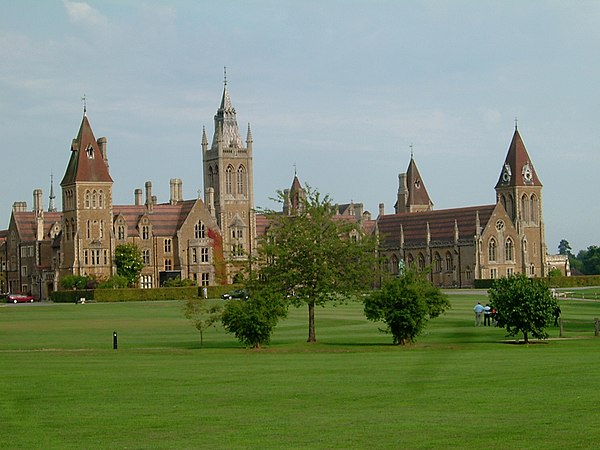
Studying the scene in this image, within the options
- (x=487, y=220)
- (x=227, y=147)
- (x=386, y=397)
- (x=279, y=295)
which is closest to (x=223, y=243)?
(x=227, y=147)

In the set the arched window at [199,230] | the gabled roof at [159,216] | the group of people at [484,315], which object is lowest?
the group of people at [484,315]

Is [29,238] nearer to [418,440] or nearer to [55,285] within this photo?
[55,285]

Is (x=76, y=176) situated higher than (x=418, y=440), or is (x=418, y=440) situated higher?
(x=76, y=176)

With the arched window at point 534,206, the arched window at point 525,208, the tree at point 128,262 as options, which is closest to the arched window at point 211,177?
the tree at point 128,262

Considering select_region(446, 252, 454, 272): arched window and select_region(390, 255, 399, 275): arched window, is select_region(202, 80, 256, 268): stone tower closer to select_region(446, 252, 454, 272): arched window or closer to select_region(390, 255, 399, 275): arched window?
select_region(390, 255, 399, 275): arched window

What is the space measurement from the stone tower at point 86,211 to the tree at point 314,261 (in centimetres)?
7257

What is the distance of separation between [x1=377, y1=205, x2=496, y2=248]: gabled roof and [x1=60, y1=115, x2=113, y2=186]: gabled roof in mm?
30875

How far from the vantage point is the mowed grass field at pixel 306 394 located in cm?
1889

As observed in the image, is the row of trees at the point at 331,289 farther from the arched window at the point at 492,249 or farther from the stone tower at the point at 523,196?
the stone tower at the point at 523,196

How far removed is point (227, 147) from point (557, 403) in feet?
392

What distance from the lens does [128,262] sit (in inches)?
4616

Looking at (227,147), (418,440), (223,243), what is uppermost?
(227,147)

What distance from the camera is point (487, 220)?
13112cm

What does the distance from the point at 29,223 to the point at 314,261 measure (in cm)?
8711
